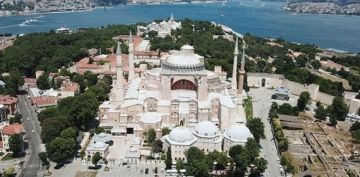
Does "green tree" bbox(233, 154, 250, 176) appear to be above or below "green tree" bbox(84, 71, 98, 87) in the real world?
below

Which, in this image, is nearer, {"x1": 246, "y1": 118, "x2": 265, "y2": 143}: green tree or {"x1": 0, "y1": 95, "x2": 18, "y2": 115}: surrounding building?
Result: {"x1": 246, "y1": 118, "x2": 265, "y2": 143}: green tree

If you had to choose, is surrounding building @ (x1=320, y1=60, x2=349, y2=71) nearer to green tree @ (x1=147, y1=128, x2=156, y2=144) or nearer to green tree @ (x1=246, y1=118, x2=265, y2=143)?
green tree @ (x1=246, y1=118, x2=265, y2=143)

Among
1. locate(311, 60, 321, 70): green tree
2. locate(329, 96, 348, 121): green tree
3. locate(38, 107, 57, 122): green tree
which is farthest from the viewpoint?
locate(311, 60, 321, 70): green tree

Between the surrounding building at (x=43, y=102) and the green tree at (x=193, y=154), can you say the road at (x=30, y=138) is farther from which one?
the green tree at (x=193, y=154)

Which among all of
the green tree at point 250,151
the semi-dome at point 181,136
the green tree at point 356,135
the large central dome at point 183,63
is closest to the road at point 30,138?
the semi-dome at point 181,136

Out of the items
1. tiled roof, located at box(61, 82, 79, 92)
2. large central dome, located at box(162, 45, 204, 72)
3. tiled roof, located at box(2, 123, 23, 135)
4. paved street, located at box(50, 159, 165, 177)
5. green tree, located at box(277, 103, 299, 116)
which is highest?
large central dome, located at box(162, 45, 204, 72)

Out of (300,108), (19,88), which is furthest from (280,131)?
(19,88)

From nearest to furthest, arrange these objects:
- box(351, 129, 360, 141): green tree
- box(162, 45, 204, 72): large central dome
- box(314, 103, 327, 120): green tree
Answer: box(351, 129, 360, 141): green tree < box(162, 45, 204, 72): large central dome < box(314, 103, 327, 120): green tree

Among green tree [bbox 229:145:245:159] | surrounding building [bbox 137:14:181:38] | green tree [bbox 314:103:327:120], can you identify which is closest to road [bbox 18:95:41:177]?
green tree [bbox 229:145:245:159]
